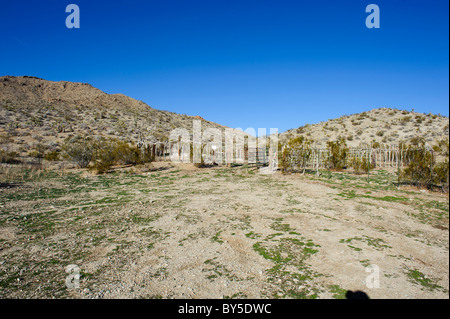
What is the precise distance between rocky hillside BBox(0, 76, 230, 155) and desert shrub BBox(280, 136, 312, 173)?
63.1ft

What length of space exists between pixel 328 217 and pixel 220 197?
4.08m

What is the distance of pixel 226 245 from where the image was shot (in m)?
5.21

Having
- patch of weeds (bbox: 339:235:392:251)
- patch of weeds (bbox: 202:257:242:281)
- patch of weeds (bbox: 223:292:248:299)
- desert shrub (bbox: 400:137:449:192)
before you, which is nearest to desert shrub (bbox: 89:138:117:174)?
patch of weeds (bbox: 202:257:242:281)

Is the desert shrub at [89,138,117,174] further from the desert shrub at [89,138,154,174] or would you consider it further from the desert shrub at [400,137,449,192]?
the desert shrub at [400,137,449,192]

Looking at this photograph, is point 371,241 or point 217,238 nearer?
point 371,241

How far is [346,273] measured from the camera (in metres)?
3.96

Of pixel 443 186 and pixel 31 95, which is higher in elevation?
pixel 31 95

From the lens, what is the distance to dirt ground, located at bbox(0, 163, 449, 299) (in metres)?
3.71

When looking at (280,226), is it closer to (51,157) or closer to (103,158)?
(103,158)

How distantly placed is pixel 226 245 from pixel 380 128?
34.8m

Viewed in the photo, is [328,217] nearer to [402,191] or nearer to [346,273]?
[346,273]

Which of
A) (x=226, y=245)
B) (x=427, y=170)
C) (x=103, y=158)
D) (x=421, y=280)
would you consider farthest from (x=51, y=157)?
(x=427, y=170)
